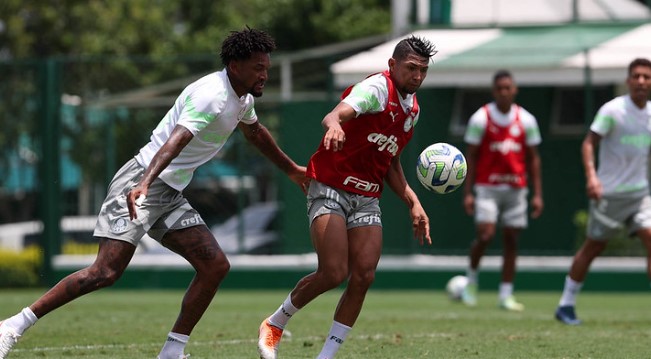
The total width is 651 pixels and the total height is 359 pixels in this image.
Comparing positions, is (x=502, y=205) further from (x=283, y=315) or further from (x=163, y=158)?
(x=163, y=158)

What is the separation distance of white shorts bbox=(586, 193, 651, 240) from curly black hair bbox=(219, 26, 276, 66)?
4679 millimetres

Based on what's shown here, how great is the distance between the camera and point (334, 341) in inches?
316

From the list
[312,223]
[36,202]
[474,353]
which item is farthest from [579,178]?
[312,223]

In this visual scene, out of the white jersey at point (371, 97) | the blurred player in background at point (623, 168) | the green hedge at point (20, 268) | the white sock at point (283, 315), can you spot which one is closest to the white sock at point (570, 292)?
the blurred player in background at point (623, 168)

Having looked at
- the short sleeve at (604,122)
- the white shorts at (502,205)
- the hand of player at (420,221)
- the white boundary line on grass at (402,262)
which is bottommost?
the white boundary line on grass at (402,262)

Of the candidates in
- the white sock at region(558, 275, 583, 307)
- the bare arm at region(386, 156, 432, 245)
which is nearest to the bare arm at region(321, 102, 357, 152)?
the bare arm at region(386, 156, 432, 245)

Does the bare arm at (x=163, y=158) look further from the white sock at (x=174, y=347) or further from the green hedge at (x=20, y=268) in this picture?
the green hedge at (x=20, y=268)

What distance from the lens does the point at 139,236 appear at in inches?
322

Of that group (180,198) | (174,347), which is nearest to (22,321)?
(174,347)

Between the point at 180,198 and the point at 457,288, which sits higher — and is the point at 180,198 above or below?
above

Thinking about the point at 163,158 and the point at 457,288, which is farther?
the point at 457,288

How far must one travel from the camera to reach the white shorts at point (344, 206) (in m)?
8.24

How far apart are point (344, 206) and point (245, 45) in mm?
1212

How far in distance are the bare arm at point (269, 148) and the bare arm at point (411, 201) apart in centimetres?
58
